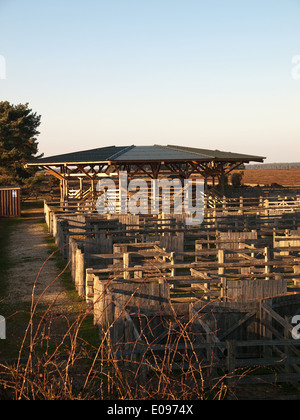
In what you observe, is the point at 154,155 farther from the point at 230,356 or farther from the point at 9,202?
the point at 230,356

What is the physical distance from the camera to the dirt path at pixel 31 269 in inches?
Result: 512

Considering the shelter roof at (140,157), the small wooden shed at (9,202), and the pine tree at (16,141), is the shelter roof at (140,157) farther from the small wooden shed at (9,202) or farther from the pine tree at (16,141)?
the pine tree at (16,141)

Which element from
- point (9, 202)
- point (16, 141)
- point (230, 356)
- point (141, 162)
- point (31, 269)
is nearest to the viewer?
point (230, 356)

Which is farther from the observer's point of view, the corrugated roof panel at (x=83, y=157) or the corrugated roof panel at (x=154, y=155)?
the corrugated roof panel at (x=83, y=157)

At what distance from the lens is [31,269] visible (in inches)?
678

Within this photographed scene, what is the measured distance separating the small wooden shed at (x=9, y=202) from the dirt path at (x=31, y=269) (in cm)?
617

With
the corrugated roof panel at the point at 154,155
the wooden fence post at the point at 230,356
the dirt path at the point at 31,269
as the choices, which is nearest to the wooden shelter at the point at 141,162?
the corrugated roof panel at the point at 154,155

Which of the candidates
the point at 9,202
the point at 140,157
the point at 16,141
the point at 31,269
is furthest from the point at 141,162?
the point at 16,141

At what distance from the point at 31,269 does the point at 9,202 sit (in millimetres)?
21304

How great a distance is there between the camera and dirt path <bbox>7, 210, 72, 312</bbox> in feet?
42.7

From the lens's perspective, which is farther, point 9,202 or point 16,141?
point 16,141
